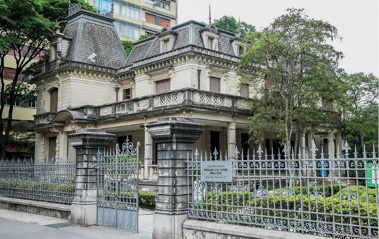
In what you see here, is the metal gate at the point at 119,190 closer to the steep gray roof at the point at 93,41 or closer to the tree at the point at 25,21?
the tree at the point at 25,21

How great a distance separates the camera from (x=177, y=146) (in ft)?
29.4

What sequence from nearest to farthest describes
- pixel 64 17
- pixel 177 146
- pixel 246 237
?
1. pixel 246 237
2. pixel 177 146
3. pixel 64 17

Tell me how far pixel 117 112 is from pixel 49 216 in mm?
11080

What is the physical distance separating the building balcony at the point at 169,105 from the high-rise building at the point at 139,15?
2524 centimetres

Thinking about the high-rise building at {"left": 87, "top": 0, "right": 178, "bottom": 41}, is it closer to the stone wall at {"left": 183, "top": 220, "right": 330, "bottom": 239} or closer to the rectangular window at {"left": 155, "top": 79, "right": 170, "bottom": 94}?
the rectangular window at {"left": 155, "top": 79, "right": 170, "bottom": 94}

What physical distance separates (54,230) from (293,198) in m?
6.92

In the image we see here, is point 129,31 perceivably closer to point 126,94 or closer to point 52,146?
point 126,94

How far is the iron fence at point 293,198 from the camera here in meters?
6.25

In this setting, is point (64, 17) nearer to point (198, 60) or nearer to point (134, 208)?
point (198, 60)

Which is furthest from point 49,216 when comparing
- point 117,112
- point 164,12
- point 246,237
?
point 164,12

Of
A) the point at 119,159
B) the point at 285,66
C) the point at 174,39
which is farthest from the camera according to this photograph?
the point at 174,39

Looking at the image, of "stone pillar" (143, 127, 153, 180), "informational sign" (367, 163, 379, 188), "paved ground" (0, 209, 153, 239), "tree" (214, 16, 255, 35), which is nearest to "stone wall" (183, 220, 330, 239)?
"informational sign" (367, 163, 379, 188)

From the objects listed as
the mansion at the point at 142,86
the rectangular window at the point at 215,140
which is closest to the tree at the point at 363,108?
the mansion at the point at 142,86

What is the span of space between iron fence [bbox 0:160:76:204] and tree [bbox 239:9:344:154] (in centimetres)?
1057
